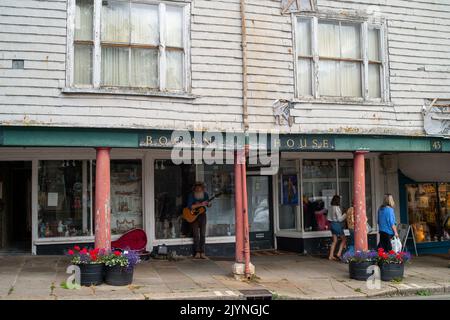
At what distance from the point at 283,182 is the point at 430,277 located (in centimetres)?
477

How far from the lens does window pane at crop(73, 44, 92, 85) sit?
977 cm

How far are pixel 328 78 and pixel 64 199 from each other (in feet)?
22.7

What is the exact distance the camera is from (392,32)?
39.1 feet

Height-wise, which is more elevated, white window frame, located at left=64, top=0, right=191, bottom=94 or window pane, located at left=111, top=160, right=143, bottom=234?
white window frame, located at left=64, top=0, right=191, bottom=94

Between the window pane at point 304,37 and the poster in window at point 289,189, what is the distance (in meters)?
4.08

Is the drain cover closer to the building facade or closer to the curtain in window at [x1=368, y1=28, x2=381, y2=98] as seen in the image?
the building facade

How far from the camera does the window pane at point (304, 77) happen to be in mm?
11258

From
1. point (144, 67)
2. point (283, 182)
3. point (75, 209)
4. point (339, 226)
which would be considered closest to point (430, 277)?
point (339, 226)

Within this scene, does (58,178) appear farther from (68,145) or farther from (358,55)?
(358,55)

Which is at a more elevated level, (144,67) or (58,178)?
(144,67)

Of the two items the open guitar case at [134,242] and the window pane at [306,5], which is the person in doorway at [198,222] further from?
the window pane at [306,5]

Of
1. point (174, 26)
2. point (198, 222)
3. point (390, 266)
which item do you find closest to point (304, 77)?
point (174, 26)

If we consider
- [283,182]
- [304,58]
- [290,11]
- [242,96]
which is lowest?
[283,182]

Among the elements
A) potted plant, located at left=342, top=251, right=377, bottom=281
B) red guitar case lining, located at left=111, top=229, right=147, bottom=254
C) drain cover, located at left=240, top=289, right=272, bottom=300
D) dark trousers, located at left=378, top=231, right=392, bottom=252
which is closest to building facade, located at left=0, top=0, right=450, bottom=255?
red guitar case lining, located at left=111, top=229, right=147, bottom=254
